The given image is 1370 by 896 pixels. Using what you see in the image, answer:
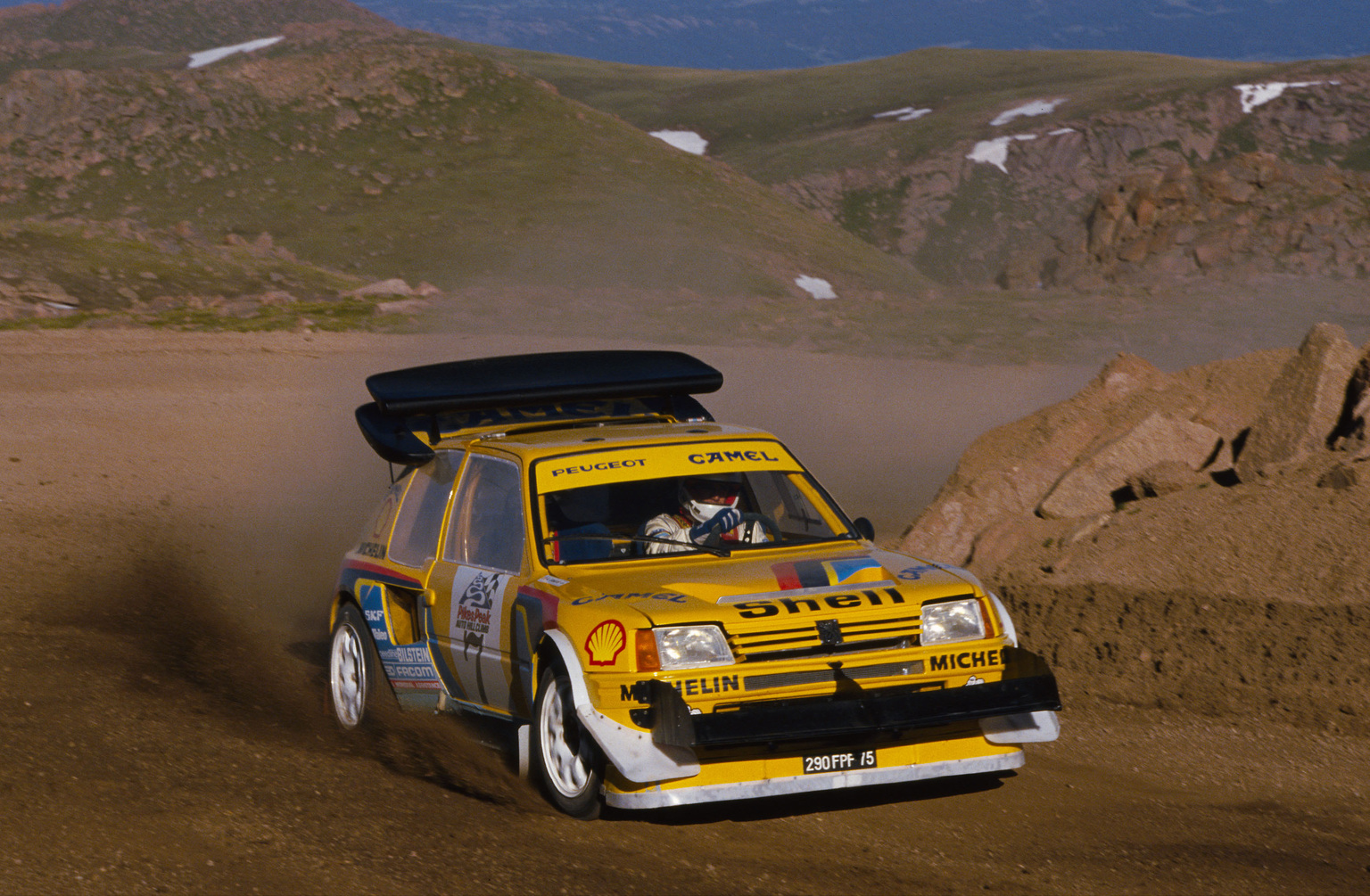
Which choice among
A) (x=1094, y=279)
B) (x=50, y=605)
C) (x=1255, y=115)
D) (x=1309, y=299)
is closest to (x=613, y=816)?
(x=50, y=605)

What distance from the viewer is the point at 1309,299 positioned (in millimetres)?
38031

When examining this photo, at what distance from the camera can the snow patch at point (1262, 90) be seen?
91.3m

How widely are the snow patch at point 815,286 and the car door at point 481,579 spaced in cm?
4752

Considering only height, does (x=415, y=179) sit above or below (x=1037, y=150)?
below

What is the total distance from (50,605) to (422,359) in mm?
20929

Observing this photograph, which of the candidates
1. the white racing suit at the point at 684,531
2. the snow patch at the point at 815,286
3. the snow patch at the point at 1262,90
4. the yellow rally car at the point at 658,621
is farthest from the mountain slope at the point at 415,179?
the white racing suit at the point at 684,531

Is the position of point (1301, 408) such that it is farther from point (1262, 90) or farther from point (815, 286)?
point (1262, 90)

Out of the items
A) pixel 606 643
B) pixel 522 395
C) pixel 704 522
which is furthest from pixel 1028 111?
pixel 606 643

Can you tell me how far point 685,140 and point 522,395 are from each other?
107 metres

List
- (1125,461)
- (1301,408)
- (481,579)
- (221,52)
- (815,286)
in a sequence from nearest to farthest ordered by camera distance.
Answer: (481,579) < (1301,408) < (1125,461) < (815,286) < (221,52)

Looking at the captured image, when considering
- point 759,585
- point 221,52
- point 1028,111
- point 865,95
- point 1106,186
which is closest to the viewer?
point 759,585

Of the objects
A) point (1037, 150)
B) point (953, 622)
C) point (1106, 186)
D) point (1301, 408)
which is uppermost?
point (953, 622)

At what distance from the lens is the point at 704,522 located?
752 cm

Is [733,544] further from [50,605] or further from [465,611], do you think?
[50,605]
